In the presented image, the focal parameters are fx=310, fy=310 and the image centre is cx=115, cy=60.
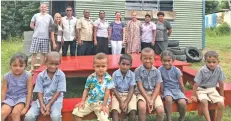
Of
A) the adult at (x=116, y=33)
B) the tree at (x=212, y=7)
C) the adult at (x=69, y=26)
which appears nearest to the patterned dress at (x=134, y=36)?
the adult at (x=116, y=33)

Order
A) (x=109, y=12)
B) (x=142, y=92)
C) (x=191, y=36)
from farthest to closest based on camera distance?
(x=191, y=36) < (x=109, y=12) < (x=142, y=92)

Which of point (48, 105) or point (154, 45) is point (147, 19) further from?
point (48, 105)

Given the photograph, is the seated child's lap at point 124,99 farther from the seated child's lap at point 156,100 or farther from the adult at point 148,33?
the adult at point 148,33

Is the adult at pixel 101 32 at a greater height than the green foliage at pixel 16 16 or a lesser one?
lesser

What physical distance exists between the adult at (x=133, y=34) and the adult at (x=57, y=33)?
1.65 metres

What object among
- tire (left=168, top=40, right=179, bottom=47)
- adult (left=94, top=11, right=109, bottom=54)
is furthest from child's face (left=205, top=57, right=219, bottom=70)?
tire (left=168, top=40, right=179, bottom=47)

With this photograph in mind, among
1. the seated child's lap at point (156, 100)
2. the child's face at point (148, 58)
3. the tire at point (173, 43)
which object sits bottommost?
the seated child's lap at point (156, 100)

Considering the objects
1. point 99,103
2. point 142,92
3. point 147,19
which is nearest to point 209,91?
point 142,92

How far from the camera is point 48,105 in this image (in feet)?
11.5

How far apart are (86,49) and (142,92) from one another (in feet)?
12.3

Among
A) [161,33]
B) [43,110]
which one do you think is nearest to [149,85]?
[43,110]

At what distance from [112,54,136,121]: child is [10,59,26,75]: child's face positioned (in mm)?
1105

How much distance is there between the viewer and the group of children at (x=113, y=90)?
354 centimetres

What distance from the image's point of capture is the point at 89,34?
23.7 feet
